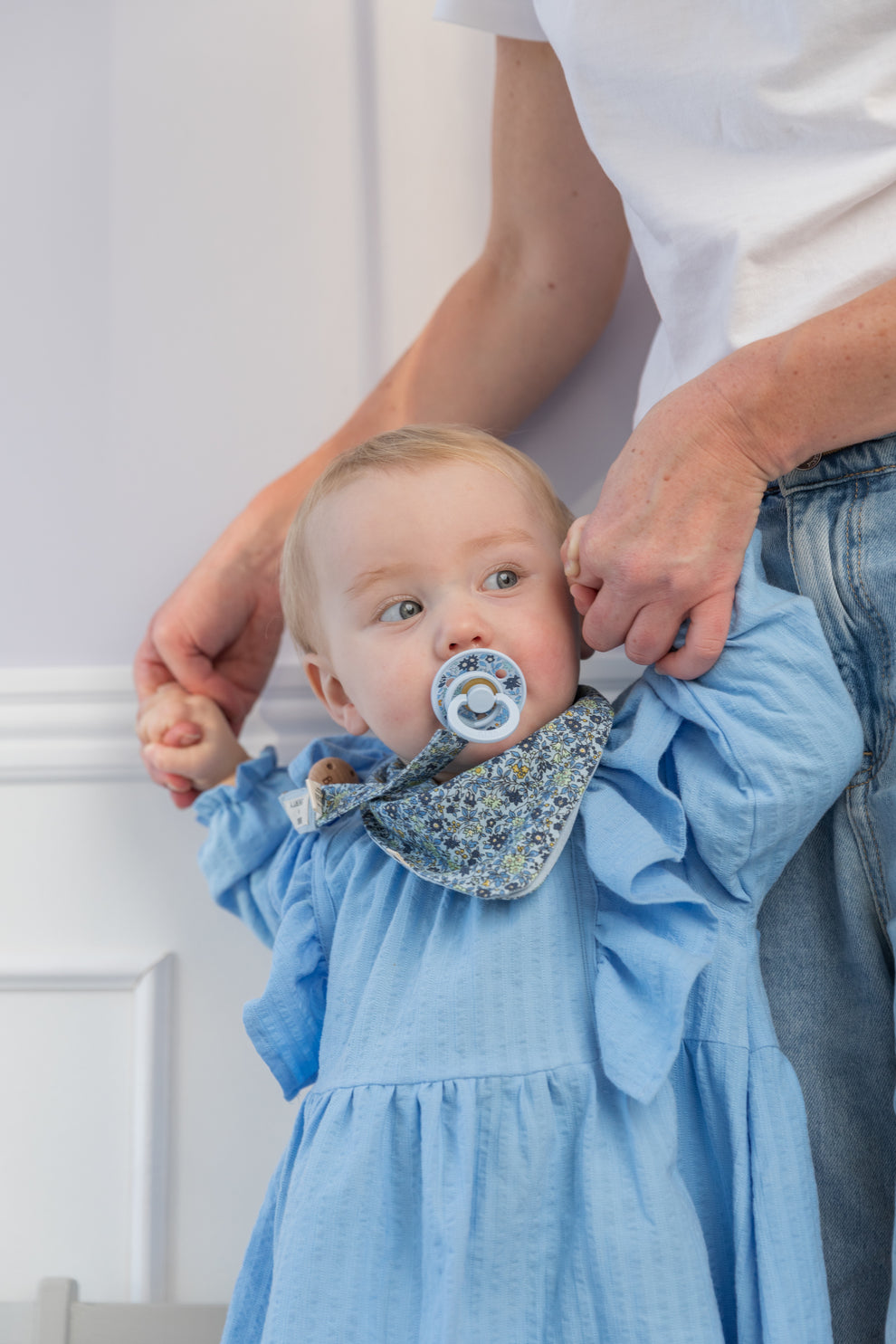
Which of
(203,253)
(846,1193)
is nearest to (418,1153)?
(846,1193)

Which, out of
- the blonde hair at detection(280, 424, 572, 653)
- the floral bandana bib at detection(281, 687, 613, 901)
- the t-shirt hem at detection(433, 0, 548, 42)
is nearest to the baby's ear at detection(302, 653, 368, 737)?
the blonde hair at detection(280, 424, 572, 653)

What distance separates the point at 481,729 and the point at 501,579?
139 millimetres

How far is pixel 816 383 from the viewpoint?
0.68 metres

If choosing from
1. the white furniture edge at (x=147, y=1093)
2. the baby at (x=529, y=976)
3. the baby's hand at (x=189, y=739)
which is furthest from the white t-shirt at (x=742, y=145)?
the white furniture edge at (x=147, y=1093)

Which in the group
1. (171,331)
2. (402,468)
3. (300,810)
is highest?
(171,331)

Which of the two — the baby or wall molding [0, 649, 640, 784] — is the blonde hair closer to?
the baby

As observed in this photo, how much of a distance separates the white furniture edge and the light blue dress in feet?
1.11

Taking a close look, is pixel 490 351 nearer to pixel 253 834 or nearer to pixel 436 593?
pixel 436 593

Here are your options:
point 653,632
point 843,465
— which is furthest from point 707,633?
point 843,465

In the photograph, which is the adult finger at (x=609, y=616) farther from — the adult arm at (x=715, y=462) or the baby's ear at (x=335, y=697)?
the baby's ear at (x=335, y=697)

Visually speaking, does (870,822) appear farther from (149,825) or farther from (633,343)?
(149,825)

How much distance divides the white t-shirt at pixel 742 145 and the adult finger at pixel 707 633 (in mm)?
196

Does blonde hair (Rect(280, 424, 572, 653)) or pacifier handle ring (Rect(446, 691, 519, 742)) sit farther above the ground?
blonde hair (Rect(280, 424, 572, 653))

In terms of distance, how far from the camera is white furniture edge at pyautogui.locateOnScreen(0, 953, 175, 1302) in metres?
1.10
